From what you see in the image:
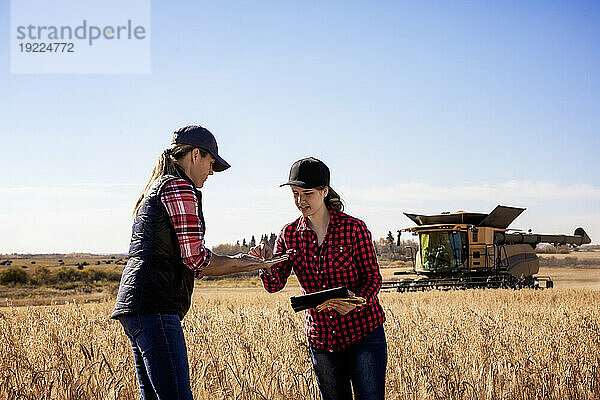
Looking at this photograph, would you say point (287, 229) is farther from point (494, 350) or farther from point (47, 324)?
point (47, 324)

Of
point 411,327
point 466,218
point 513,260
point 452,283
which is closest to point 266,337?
point 411,327

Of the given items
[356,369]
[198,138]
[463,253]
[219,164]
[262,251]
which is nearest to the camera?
[198,138]

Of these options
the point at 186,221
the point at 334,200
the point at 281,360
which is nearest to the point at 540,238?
the point at 281,360

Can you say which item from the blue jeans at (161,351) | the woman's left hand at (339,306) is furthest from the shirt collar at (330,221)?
the blue jeans at (161,351)

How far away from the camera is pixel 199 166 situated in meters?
3.10

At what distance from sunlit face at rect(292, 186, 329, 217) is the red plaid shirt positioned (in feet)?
2.69

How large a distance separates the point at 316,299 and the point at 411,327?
4.74 m

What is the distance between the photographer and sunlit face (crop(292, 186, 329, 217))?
3553 millimetres

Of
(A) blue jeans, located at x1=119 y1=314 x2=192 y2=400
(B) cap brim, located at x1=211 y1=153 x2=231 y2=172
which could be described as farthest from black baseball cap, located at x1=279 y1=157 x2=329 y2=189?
(A) blue jeans, located at x1=119 y1=314 x2=192 y2=400

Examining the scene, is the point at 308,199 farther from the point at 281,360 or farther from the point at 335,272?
the point at 281,360

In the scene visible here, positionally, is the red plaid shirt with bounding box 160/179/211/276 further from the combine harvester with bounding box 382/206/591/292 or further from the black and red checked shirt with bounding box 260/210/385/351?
the combine harvester with bounding box 382/206/591/292

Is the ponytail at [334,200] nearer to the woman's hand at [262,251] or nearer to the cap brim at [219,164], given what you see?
the woman's hand at [262,251]

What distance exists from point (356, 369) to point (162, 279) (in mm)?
1236

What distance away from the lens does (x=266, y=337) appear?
6523 millimetres
